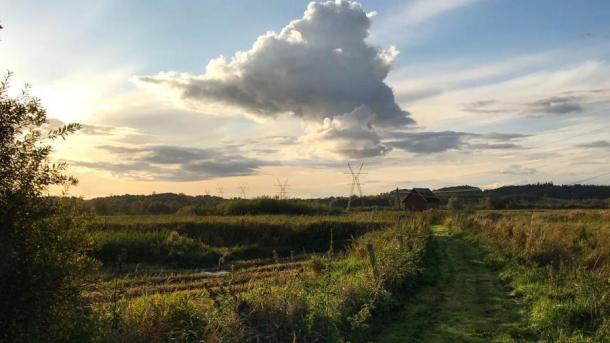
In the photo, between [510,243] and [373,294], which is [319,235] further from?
[373,294]

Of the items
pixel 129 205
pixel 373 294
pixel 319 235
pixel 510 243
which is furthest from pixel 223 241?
pixel 129 205

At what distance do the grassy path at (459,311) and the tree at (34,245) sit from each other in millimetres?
6369

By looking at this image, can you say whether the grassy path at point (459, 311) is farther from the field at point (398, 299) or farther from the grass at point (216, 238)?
the grass at point (216, 238)

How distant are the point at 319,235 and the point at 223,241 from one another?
24.9 feet

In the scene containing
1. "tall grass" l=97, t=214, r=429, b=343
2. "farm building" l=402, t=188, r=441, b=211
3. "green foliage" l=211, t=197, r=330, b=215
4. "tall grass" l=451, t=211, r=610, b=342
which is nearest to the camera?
"tall grass" l=97, t=214, r=429, b=343

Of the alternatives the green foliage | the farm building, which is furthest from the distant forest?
the farm building

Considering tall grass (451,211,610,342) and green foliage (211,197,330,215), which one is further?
green foliage (211,197,330,215)

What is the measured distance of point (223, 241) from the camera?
4178 cm

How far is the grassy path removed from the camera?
1124 centimetres

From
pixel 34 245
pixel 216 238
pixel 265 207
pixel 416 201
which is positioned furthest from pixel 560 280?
pixel 416 201

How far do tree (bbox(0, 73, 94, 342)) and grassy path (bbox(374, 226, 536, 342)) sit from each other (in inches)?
251

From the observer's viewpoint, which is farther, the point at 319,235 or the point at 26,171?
the point at 319,235

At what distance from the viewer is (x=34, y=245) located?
22.1 feet

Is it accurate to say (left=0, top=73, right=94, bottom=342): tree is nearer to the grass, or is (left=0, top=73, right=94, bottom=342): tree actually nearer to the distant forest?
the distant forest
